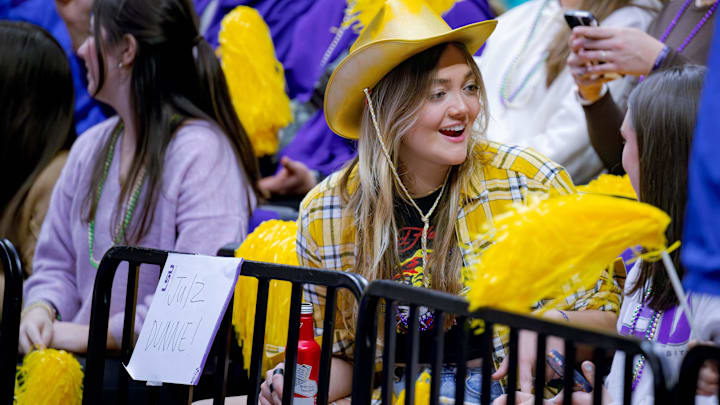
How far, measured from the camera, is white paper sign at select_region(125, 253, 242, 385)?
4.52 feet

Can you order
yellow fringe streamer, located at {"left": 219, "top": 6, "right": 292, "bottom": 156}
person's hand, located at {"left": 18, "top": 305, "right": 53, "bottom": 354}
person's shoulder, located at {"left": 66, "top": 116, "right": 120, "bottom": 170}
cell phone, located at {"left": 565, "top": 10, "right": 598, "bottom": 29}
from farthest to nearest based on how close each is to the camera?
yellow fringe streamer, located at {"left": 219, "top": 6, "right": 292, "bottom": 156} → person's shoulder, located at {"left": 66, "top": 116, "right": 120, "bottom": 170} → person's hand, located at {"left": 18, "top": 305, "right": 53, "bottom": 354} → cell phone, located at {"left": 565, "top": 10, "right": 598, "bottom": 29}

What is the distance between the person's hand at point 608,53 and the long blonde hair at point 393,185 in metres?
0.46

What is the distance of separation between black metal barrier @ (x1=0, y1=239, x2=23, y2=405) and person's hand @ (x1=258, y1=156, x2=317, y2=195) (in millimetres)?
1501

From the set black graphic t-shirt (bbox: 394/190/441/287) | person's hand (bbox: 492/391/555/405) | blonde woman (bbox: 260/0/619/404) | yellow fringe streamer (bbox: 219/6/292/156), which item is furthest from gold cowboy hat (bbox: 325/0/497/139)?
yellow fringe streamer (bbox: 219/6/292/156)

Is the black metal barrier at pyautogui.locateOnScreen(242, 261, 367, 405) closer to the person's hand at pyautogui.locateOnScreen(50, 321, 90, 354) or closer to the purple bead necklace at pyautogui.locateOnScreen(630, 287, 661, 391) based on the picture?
the purple bead necklace at pyautogui.locateOnScreen(630, 287, 661, 391)

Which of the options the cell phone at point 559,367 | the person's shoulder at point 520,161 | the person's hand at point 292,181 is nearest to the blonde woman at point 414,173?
the person's shoulder at point 520,161

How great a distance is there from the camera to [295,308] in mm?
1323

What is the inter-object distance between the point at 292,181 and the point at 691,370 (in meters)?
2.37

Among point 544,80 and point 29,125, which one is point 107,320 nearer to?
point 29,125

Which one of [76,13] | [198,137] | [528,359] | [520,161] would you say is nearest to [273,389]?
[528,359]

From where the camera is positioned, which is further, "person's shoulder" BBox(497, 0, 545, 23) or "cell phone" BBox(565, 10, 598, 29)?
"person's shoulder" BBox(497, 0, 545, 23)

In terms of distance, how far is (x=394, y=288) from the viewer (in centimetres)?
115

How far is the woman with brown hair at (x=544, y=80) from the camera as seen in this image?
2.67 m

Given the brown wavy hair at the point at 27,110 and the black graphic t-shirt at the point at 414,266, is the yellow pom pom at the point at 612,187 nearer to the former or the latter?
the black graphic t-shirt at the point at 414,266
